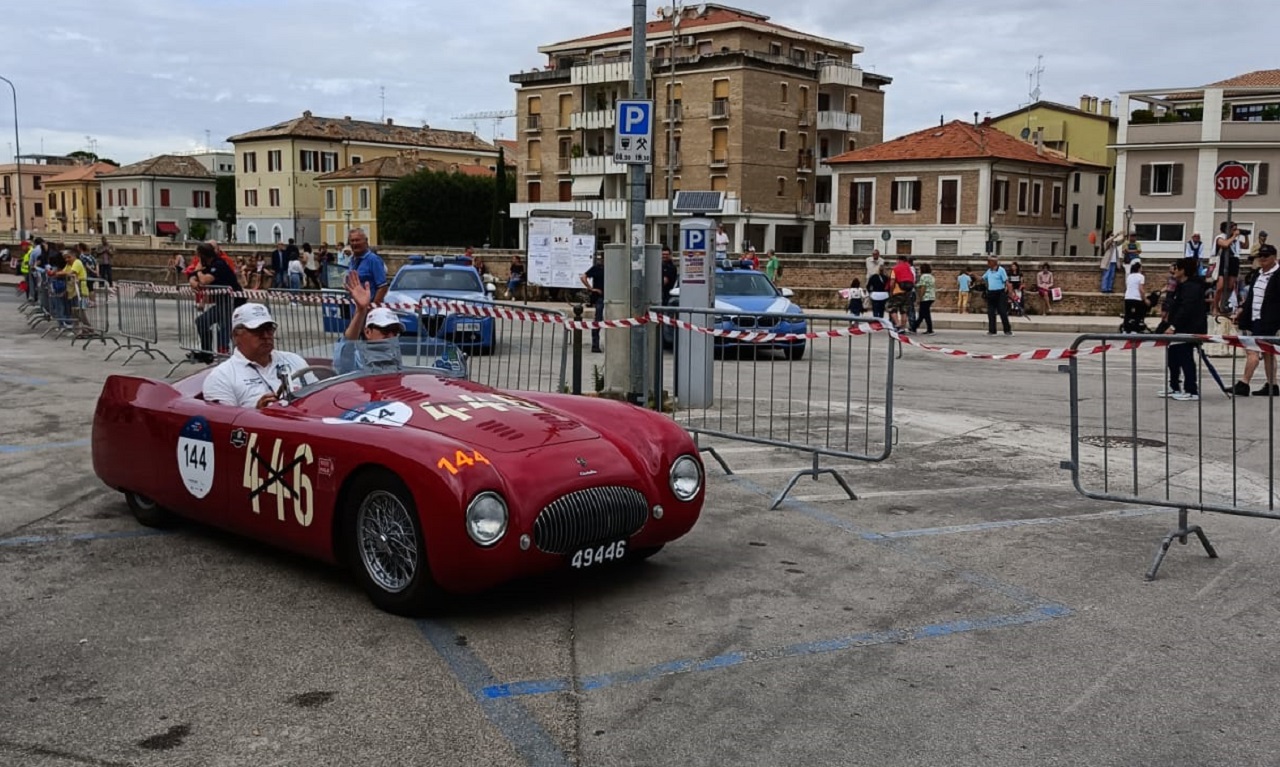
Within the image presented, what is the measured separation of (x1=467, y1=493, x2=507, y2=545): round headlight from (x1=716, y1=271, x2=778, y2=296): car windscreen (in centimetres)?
1503

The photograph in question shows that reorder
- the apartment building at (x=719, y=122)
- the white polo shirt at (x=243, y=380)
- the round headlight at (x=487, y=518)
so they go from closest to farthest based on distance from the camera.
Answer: the round headlight at (x=487, y=518), the white polo shirt at (x=243, y=380), the apartment building at (x=719, y=122)

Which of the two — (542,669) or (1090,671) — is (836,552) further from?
(542,669)

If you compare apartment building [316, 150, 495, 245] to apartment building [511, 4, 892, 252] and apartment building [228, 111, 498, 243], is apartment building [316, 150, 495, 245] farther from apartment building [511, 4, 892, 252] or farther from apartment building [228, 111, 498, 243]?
apartment building [511, 4, 892, 252]

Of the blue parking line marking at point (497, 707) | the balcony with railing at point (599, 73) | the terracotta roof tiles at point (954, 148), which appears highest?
the balcony with railing at point (599, 73)

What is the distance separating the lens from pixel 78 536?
6918mm

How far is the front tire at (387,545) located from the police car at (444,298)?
5.45 meters

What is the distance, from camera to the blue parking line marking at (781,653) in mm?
4562

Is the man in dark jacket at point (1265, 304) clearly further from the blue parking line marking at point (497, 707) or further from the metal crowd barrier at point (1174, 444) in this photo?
the blue parking line marking at point (497, 707)

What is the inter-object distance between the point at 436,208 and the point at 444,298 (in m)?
72.1

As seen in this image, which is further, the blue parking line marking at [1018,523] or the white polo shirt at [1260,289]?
the white polo shirt at [1260,289]

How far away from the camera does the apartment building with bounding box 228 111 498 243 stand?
3962 inches

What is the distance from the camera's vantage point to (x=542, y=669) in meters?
4.76

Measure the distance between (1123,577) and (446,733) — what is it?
3.89 m

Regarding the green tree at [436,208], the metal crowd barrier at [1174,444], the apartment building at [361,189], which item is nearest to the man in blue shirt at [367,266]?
the metal crowd barrier at [1174,444]
